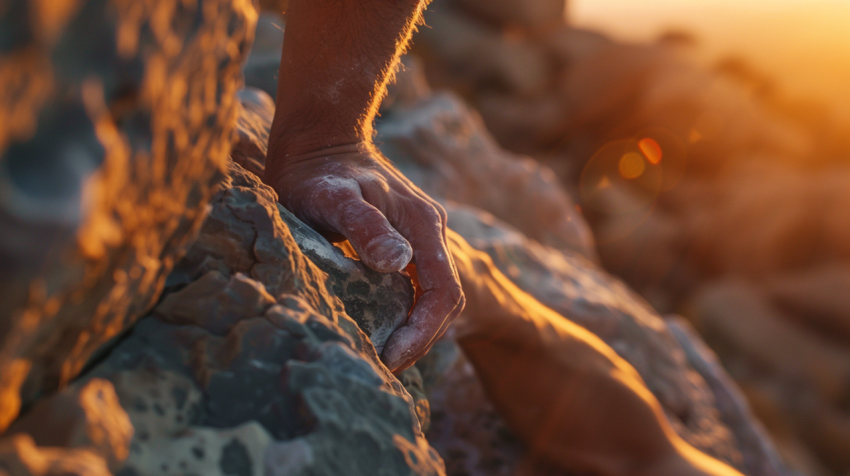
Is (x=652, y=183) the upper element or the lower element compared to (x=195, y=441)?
lower

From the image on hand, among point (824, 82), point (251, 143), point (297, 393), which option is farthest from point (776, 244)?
point (297, 393)

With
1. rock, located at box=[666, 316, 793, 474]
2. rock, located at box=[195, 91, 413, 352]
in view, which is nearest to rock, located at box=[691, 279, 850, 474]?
rock, located at box=[666, 316, 793, 474]

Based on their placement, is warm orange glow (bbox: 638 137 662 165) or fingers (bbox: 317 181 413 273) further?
warm orange glow (bbox: 638 137 662 165)

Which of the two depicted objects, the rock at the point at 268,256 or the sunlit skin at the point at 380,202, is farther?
the sunlit skin at the point at 380,202

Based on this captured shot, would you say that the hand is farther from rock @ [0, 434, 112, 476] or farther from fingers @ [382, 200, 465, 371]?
rock @ [0, 434, 112, 476]

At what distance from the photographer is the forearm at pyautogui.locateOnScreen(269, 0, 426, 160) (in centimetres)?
101

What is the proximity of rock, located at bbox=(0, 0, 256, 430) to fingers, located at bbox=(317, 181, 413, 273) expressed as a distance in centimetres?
29

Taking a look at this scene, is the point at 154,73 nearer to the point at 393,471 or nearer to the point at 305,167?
the point at 393,471

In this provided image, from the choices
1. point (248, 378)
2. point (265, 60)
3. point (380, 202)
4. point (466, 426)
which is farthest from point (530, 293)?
point (248, 378)

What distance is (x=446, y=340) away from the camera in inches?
58.6

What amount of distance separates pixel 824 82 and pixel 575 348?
6.29m

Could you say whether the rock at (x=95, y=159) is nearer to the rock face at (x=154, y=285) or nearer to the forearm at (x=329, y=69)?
the rock face at (x=154, y=285)

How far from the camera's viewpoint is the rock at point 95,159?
37 centimetres

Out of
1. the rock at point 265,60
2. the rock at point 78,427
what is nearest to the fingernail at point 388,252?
the rock at point 78,427
